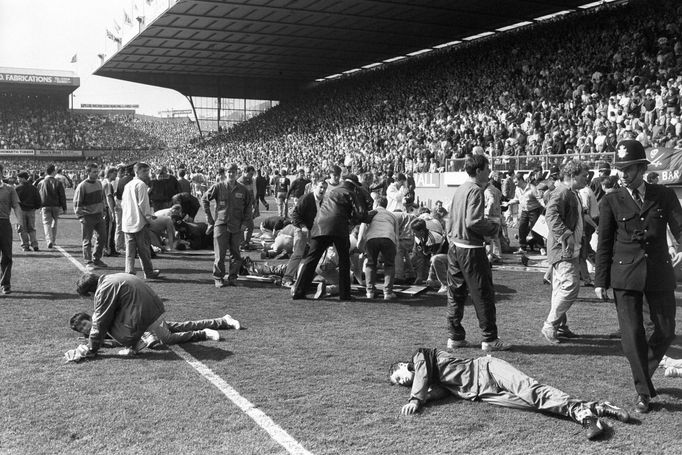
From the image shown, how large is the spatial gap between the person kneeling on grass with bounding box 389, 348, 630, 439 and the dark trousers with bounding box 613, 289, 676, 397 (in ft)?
1.08

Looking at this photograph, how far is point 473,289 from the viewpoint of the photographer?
20.6ft

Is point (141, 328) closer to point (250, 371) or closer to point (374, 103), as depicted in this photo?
point (250, 371)

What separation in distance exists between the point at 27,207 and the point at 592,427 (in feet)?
42.5

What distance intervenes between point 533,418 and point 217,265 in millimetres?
6255

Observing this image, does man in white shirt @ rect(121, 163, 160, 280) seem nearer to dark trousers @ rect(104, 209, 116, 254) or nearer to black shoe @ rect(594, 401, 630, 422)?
dark trousers @ rect(104, 209, 116, 254)

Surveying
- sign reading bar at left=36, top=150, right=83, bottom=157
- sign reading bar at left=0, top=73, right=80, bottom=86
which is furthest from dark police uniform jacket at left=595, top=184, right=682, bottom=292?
sign reading bar at left=0, top=73, right=80, bottom=86

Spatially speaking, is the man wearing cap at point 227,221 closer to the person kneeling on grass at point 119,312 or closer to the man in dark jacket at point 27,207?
the person kneeling on grass at point 119,312

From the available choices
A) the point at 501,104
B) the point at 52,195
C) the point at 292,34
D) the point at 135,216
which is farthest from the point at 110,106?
the point at 135,216

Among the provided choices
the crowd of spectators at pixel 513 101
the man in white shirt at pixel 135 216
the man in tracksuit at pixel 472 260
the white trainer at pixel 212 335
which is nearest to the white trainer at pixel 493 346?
the man in tracksuit at pixel 472 260

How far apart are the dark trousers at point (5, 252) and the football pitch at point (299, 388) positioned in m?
0.69

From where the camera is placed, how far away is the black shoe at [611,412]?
4.48m

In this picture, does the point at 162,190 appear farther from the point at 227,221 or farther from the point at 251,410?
the point at 251,410

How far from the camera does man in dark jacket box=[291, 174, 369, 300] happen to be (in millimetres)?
8797

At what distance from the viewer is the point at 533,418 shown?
4.62m
